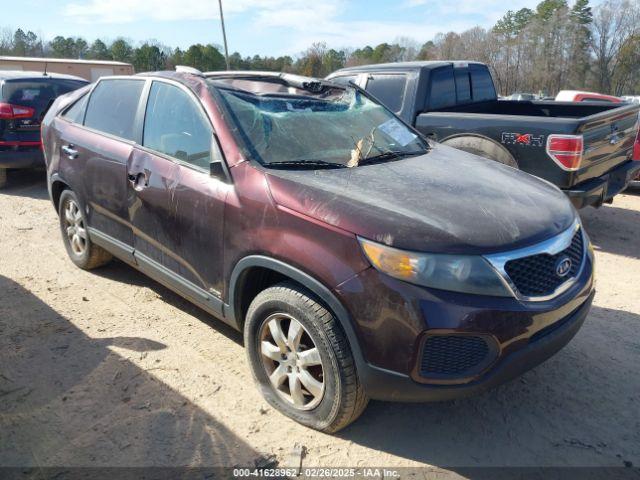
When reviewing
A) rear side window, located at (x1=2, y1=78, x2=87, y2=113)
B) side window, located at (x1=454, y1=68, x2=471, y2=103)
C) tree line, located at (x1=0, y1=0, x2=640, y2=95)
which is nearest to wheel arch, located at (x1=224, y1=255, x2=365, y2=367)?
side window, located at (x1=454, y1=68, x2=471, y2=103)

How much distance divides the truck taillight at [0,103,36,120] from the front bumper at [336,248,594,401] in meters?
7.19

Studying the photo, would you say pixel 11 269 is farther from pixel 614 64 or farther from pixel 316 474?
pixel 614 64

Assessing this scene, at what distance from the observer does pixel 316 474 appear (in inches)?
95.6

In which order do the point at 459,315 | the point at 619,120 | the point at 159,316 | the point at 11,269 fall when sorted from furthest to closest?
the point at 619,120 → the point at 11,269 → the point at 159,316 → the point at 459,315

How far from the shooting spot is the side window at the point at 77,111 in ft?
14.8

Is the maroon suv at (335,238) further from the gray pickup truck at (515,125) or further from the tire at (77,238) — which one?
the gray pickup truck at (515,125)

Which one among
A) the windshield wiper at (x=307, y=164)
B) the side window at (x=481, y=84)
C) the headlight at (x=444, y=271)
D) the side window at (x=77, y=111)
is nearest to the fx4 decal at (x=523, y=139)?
the side window at (x=481, y=84)

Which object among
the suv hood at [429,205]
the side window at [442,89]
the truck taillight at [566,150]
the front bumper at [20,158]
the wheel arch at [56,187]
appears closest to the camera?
the suv hood at [429,205]

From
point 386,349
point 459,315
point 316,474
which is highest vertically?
point 459,315

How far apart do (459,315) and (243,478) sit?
1257 mm

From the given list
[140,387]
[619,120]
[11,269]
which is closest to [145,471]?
[140,387]

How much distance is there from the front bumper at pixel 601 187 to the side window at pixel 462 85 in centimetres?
203

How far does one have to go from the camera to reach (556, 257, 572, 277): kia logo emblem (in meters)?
2.49

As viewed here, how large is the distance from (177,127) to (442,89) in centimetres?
404
